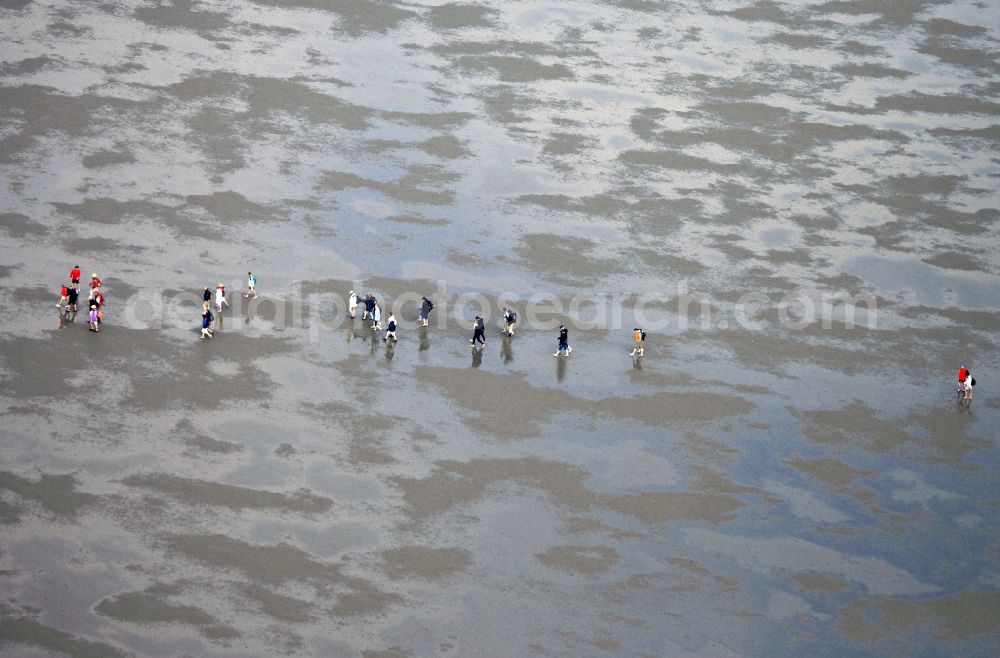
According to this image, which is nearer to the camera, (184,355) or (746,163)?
(184,355)

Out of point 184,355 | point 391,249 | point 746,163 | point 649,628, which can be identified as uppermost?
point 746,163

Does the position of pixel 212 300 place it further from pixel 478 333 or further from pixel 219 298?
pixel 478 333

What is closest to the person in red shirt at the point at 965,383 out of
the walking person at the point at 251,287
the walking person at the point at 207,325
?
the walking person at the point at 251,287

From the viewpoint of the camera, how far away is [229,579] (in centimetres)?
A: 3247

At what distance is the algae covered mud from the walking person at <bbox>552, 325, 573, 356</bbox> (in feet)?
1.83

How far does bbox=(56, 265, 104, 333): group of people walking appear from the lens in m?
41.7

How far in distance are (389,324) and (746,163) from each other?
19.7 metres

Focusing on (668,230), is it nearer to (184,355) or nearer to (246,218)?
(246,218)

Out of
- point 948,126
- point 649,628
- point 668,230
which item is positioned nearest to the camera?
point 649,628

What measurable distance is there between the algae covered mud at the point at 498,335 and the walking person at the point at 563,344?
56 cm

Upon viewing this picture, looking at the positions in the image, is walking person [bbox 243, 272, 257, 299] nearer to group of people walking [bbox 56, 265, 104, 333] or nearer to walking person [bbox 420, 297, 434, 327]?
group of people walking [bbox 56, 265, 104, 333]

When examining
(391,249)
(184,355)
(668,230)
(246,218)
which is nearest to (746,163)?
(668,230)

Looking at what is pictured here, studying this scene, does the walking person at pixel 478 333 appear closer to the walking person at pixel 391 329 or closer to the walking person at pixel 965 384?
the walking person at pixel 391 329

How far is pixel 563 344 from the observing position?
1681 inches
